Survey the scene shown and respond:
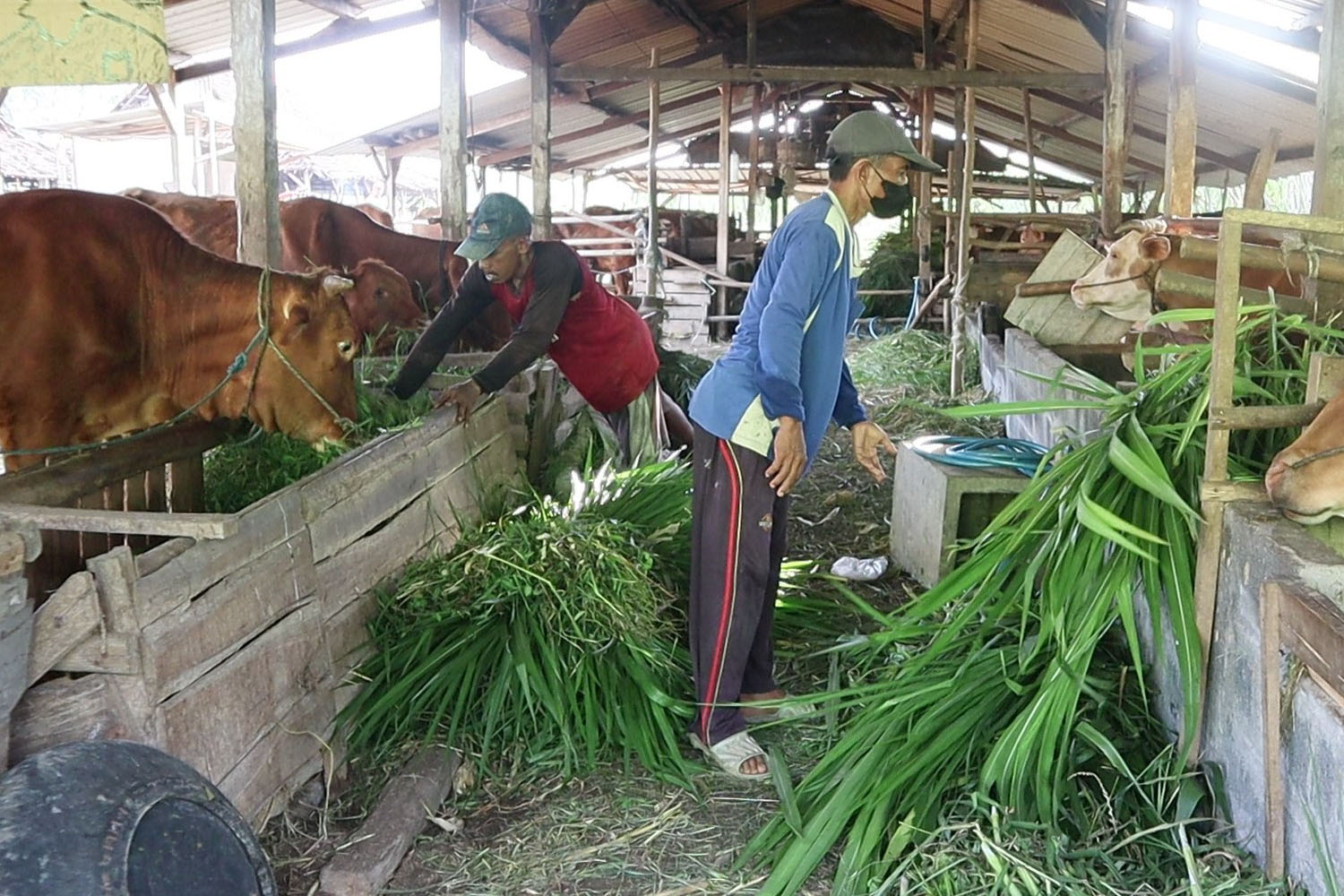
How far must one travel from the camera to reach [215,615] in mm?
2645

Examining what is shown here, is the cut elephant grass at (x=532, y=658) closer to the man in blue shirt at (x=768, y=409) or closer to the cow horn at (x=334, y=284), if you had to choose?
the man in blue shirt at (x=768, y=409)

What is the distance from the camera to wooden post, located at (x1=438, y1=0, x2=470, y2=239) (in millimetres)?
6656

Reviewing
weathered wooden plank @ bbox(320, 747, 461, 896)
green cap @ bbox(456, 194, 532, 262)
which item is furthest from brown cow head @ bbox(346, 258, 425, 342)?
weathered wooden plank @ bbox(320, 747, 461, 896)

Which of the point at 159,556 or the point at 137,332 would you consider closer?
the point at 159,556

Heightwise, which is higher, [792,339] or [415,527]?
[792,339]

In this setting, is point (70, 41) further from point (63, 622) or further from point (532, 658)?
point (532, 658)

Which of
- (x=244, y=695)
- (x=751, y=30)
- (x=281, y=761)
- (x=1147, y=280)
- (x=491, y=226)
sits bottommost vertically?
(x=281, y=761)

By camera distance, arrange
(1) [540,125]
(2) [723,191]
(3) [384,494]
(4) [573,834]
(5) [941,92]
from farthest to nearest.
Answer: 1. (5) [941,92]
2. (2) [723,191]
3. (1) [540,125]
4. (3) [384,494]
5. (4) [573,834]

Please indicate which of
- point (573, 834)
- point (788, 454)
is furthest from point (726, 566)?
point (573, 834)

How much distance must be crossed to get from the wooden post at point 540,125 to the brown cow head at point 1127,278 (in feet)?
13.2

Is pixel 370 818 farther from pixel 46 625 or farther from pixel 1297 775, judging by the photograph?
pixel 1297 775

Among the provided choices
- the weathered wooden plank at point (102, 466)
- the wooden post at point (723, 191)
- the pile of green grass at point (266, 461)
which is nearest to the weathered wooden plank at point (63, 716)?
the weathered wooden plank at point (102, 466)

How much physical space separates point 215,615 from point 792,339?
5.16 ft

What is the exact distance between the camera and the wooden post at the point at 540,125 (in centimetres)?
805
